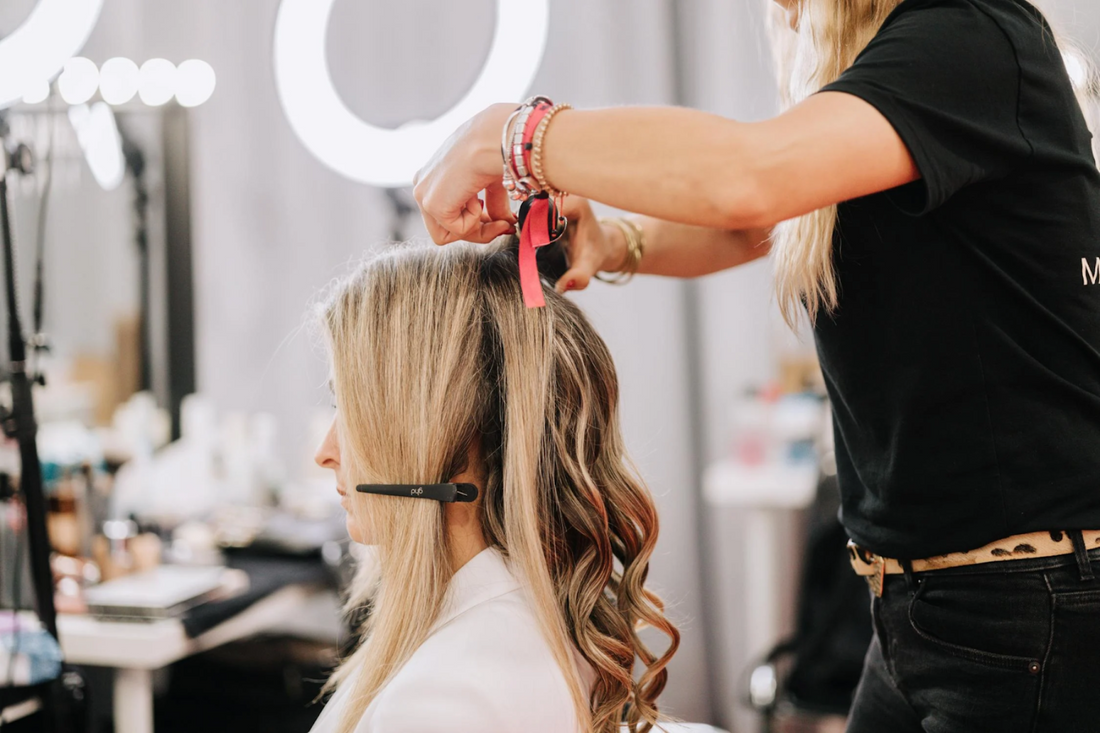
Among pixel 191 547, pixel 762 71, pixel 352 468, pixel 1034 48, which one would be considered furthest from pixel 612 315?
pixel 1034 48

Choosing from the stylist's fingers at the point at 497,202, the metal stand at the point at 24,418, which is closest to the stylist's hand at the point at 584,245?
the stylist's fingers at the point at 497,202

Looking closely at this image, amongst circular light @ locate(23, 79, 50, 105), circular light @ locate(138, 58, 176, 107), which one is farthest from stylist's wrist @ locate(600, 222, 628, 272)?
circular light @ locate(138, 58, 176, 107)

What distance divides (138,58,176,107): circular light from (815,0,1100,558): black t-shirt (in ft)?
5.91

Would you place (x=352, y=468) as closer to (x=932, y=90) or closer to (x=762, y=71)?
(x=932, y=90)

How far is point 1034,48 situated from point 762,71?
6.21 feet

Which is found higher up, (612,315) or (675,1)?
(675,1)

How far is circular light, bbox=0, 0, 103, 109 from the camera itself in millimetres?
1479

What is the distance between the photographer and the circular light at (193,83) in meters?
2.31

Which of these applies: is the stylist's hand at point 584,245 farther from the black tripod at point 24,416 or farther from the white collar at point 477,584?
the black tripod at point 24,416

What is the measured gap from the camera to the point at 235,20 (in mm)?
2535

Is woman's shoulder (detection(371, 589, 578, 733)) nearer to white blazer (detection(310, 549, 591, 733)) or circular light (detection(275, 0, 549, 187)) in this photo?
white blazer (detection(310, 549, 591, 733))

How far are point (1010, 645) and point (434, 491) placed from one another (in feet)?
1.82

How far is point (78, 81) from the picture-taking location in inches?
73.2

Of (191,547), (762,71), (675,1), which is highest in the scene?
(675,1)
